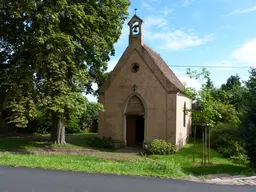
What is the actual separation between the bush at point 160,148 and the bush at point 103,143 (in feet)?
9.85

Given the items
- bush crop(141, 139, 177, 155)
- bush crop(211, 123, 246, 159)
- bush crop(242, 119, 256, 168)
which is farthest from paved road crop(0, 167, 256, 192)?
bush crop(211, 123, 246, 159)

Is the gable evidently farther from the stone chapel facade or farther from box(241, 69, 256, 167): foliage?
box(241, 69, 256, 167): foliage

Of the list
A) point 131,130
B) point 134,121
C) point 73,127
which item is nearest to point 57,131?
point 131,130

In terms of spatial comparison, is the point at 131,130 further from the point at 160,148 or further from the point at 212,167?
the point at 212,167

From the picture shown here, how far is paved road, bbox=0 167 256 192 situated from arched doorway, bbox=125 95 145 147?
1237 centimetres

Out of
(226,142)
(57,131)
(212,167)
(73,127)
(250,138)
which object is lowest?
(212,167)

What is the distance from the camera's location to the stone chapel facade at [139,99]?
19.6 m

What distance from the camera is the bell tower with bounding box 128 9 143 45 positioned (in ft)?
68.9

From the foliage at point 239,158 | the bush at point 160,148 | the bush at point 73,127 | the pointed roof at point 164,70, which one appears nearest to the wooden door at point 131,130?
the bush at point 160,148

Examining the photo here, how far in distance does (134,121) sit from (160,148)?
5.10 meters

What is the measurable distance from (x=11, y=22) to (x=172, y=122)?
43.1 feet

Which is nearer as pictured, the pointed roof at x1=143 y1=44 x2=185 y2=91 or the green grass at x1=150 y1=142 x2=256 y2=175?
the green grass at x1=150 y1=142 x2=256 y2=175

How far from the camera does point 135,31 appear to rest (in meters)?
21.5

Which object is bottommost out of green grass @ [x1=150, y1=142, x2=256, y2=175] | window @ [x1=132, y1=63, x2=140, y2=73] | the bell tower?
green grass @ [x1=150, y1=142, x2=256, y2=175]
